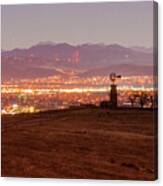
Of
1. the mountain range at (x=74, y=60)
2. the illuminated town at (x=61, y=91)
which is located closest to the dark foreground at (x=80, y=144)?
the illuminated town at (x=61, y=91)

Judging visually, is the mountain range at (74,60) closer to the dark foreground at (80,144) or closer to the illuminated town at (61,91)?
the illuminated town at (61,91)

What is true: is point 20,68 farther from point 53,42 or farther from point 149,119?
point 149,119

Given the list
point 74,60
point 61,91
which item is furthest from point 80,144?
point 74,60

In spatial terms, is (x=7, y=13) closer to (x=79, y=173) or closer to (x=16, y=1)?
(x=16, y=1)

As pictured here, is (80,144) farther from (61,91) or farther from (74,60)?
(74,60)

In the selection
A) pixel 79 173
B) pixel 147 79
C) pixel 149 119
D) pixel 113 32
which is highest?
pixel 113 32

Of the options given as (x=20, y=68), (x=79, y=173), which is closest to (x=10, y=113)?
(x=20, y=68)

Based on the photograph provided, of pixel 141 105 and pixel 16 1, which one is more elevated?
pixel 16 1

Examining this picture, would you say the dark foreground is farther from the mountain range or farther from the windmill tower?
the mountain range
